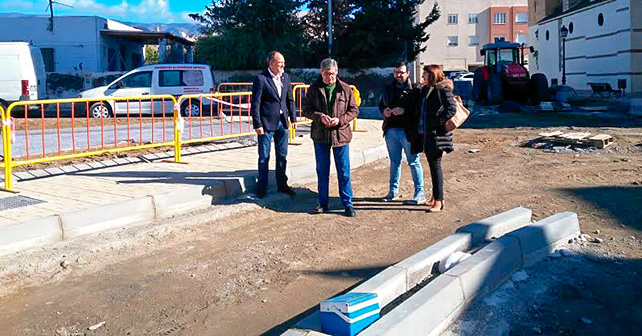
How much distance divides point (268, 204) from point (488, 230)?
317cm

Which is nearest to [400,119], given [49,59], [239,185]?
[239,185]

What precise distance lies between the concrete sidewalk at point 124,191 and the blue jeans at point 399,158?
1921 millimetres

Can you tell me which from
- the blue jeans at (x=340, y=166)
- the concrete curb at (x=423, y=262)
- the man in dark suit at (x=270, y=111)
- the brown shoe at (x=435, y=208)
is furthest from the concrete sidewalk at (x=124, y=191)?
the concrete curb at (x=423, y=262)

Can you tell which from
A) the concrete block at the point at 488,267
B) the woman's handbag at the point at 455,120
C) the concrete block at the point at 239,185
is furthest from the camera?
the concrete block at the point at 239,185

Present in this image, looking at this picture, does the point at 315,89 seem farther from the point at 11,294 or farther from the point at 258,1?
the point at 258,1

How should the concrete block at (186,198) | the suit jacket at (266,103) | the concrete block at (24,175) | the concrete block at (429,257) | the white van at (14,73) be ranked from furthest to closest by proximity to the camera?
the white van at (14,73) → the concrete block at (24,175) → the suit jacket at (266,103) → the concrete block at (186,198) → the concrete block at (429,257)

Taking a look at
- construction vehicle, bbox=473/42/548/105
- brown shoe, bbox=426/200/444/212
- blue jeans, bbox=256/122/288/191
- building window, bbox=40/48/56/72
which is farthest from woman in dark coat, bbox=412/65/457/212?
building window, bbox=40/48/56/72

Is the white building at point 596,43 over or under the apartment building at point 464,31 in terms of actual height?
under

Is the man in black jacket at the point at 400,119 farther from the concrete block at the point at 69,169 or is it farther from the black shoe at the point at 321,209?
the concrete block at the point at 69,169

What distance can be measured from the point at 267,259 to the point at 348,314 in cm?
235

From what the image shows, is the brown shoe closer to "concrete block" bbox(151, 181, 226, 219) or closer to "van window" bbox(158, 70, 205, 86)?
"concrete block" bbox(151, 181, 226, 219)

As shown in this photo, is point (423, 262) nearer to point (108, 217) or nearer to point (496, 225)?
point (496, 225)

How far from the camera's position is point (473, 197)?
352 inches

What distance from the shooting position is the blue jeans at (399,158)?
8281 mm
